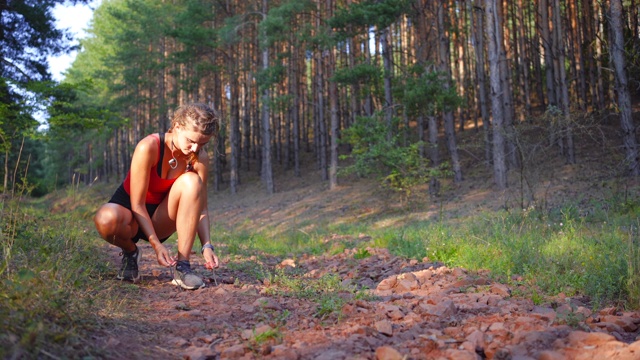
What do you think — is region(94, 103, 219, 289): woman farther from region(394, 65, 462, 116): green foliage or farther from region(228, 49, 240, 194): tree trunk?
region(228, 49, 240, 194): tree trunk

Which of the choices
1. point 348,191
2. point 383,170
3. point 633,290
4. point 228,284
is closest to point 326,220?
point 383,170

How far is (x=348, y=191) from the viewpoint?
1950 centimetres

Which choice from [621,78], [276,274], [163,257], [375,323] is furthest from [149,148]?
[621,78]

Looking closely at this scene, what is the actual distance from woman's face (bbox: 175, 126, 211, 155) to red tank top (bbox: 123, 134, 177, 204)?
6.2 inches

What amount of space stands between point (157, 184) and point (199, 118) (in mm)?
719

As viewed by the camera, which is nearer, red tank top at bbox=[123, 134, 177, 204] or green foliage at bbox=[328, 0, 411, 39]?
red tank top at bbox=[123, 134, 177, 204]

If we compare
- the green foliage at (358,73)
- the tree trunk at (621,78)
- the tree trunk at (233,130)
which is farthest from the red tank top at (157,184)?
the tree trunk at (233,130)

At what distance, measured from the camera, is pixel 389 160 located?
46.2 ft

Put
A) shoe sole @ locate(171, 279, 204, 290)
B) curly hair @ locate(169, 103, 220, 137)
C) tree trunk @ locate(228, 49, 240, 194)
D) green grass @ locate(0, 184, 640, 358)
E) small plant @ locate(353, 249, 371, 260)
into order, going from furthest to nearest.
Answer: tree trunk @ locate(228, 49, 240, 194), small plant @ locate(353, 249, 371, 260), shoe sole @ locate(171, 279, 204, 290), curly hair @ locate(169, 103, 220, 137), green grass @ locate(0, 184, 640, 358)

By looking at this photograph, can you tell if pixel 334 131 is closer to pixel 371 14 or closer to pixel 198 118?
pixel 371 14

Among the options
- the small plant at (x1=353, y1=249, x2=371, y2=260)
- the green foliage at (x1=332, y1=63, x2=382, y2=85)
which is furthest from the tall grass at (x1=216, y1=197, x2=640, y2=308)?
the green foliage at (x1=332, y1=63, x2=382, y2=85)

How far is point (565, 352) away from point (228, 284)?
2604 millimetres

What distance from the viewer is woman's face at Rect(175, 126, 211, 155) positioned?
3701 millimetres

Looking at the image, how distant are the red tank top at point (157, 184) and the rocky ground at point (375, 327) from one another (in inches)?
26.8
